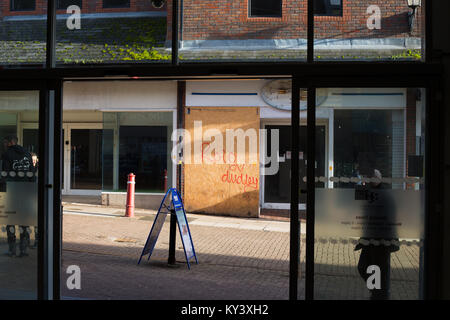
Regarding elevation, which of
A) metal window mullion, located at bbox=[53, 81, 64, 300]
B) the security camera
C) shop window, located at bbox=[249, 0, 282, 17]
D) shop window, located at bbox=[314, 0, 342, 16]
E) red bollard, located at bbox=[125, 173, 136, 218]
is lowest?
red bollard, located at bbox=[125, 173, 136, 218]

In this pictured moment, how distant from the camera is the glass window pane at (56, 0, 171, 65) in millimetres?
5477

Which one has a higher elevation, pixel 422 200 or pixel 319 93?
pixel 319 93

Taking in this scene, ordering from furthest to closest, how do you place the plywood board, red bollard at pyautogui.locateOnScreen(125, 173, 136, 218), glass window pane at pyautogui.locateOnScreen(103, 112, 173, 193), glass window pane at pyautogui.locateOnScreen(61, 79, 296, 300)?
1. glass window pane at pyautogui.locateOnScreen(103, 112, 173, 193)
2. the plywood board
3. red bollard at pyautogui.locateOnScreen(125, 173, 136, 218)
4. glass window pane at pyautogui.locateOnScreen(61, 79, 296, 300)

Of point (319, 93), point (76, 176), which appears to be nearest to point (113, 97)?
point (76, 176)

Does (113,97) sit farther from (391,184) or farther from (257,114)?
(391,184)

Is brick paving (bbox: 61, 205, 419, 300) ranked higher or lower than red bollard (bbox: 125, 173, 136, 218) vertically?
lower

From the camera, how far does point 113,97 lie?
15.2m

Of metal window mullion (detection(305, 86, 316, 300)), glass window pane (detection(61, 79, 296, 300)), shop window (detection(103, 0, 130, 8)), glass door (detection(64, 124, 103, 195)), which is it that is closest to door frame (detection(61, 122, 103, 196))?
glass door (detection(64, 124, 103, 195))

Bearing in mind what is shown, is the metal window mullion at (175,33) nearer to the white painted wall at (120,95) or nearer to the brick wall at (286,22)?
the brick wall at (286,22)

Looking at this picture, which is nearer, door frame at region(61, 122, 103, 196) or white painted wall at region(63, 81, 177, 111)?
white painted wall at region(63, 81, 177, 111)

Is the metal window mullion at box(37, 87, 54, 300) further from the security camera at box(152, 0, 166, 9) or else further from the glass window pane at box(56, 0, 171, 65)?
the security camera at box(152, 0, 166, 9)

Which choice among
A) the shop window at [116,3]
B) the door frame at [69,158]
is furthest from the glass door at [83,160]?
the shop window at [116,3]

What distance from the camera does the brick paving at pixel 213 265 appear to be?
5.03m

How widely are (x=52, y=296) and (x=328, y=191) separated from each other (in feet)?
10.2
